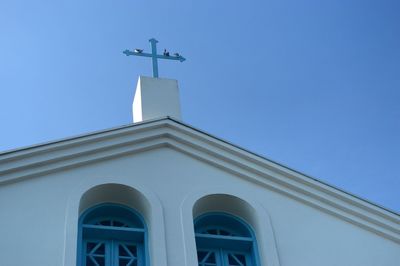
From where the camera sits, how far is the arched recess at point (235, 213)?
11094 millimetres

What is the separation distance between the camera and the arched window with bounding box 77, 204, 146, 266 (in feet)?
35.8

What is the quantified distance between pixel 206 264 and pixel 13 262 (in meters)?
2.65

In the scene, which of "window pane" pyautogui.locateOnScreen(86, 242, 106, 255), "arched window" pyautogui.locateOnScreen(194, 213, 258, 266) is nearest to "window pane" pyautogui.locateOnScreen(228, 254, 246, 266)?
"arched window" pyautogui.locateOnScreen(194, 213, 258, 266)

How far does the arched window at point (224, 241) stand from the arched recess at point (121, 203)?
714mm

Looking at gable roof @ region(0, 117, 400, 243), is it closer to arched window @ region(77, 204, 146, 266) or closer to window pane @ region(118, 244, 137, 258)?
arched window @ region(77, 204, 146, 266)

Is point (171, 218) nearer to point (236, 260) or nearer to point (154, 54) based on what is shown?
point (236, 260)

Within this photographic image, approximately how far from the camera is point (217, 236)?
11.5 metres

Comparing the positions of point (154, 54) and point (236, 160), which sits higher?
point (154, 54)

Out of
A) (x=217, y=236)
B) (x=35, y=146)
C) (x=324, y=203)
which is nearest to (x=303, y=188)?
(x=324, y=203)

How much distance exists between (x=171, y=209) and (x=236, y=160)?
1485 millimetres

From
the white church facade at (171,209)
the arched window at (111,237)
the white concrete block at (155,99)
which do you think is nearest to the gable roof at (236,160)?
the white church facade at (171,209)

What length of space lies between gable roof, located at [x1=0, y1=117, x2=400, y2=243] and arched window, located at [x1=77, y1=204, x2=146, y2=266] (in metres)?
0.83

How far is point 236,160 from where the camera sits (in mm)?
12305

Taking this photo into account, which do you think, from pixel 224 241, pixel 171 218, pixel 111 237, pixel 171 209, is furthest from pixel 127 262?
pixel 224 241
